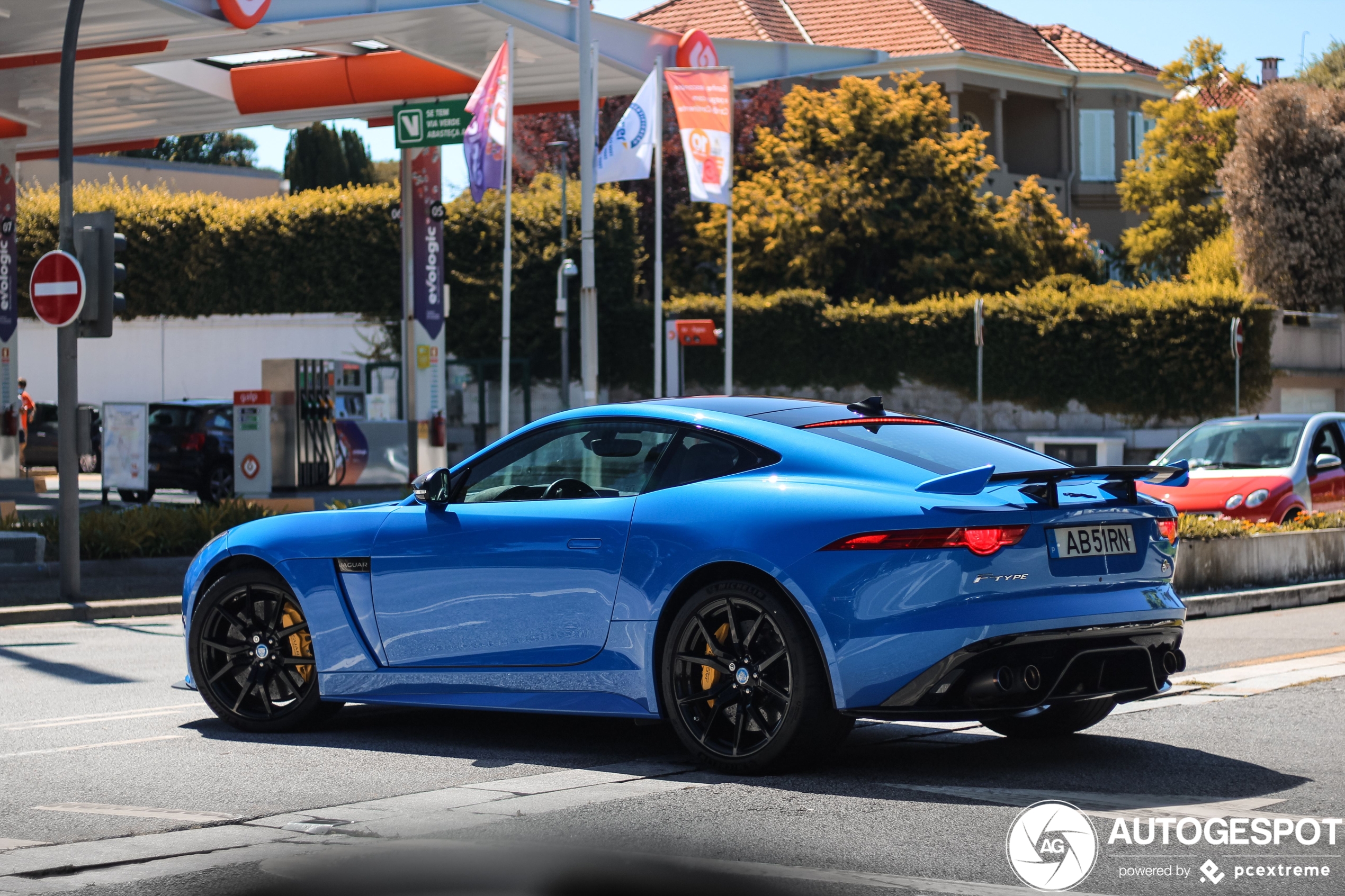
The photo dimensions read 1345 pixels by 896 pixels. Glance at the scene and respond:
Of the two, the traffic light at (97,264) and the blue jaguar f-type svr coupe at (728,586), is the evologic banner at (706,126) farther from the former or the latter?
the blue jaguar f-type svr coupe at (728,586)

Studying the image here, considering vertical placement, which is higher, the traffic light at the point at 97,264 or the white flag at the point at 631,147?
the white flag at the point at 631,147

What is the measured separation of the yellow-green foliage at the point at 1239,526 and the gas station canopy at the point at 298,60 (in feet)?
37.9

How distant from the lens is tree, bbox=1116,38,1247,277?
46031 millimetres

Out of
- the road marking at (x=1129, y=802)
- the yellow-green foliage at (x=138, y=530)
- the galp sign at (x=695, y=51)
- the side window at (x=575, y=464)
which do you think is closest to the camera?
the road marking at (x=1129, y=802)

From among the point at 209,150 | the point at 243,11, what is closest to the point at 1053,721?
the point at 243,11

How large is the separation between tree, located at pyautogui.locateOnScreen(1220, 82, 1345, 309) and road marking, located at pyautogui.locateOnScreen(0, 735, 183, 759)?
35965 mm

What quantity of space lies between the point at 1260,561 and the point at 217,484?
17440 mm

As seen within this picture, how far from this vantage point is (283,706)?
A: 289 inches

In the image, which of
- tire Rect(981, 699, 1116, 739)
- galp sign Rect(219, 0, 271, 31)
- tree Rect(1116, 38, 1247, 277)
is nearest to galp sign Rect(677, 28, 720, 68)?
galp sign Rect(219, 0, 271, 31)

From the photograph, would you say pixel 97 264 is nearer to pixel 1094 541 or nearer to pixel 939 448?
pixel 939 448

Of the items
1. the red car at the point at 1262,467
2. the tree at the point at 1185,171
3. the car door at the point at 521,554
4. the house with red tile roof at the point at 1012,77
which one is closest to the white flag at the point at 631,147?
the red car at the point at 1262,467

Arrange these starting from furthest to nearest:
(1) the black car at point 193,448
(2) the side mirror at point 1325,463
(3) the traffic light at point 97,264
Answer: (1) the black car at point 193,448, (2) the side mirror at point 1325,463, (3) the traffic light at point 97,264

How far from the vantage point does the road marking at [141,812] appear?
5.54m

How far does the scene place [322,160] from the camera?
68500 mm
